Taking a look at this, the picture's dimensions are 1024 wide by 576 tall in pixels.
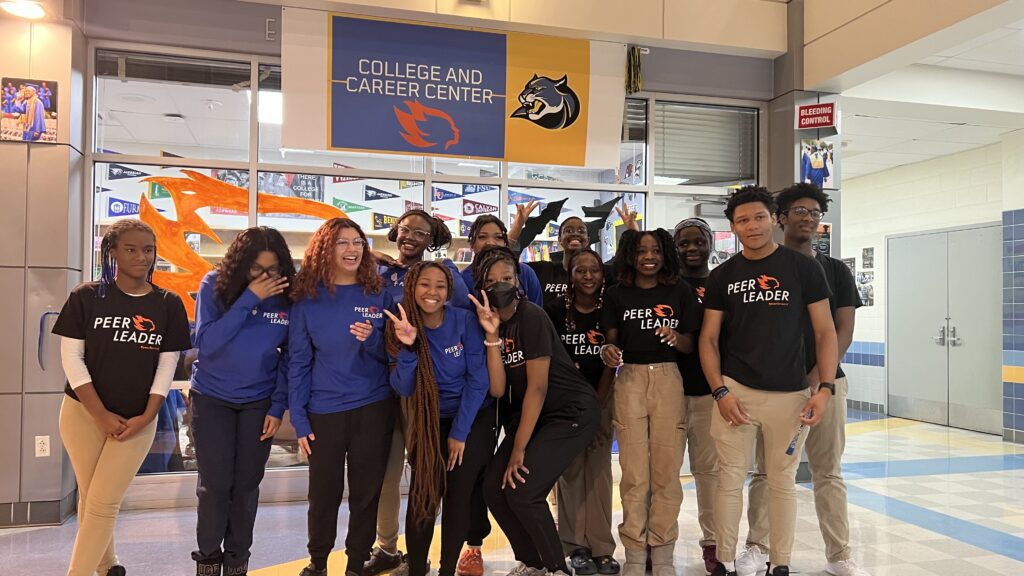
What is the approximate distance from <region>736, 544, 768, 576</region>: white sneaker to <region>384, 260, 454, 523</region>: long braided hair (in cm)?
152

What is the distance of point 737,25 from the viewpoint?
5.26 metres

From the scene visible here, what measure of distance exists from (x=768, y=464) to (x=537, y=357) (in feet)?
3.84

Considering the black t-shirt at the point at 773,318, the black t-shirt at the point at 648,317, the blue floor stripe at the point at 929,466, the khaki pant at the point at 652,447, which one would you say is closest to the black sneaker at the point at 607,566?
the khaki pant at the point at 652,447

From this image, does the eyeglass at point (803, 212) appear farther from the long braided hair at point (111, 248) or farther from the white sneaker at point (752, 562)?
the long braided hair at point (111, 248)

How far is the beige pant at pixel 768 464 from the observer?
2.95 meters

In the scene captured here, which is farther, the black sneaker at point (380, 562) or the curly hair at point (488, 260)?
the black sneaker at point (380, 562)

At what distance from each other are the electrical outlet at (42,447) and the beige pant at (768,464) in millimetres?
4039

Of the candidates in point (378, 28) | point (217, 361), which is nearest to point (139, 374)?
point (217, 361)

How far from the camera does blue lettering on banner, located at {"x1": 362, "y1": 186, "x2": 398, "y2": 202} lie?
197 inches

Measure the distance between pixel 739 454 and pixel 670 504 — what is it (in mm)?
414

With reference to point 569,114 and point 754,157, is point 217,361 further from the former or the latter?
point 754,157

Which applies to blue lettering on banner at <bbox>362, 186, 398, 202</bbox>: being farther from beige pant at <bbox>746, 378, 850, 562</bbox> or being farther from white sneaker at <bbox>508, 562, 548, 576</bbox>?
beige pant at <bbox>746, 378, 850, 562</bbox>

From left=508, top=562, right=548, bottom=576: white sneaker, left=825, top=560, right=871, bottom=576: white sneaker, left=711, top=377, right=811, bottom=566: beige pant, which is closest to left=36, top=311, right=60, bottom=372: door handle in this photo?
left=508, top=562, right=548, bottom=576: white sneaker

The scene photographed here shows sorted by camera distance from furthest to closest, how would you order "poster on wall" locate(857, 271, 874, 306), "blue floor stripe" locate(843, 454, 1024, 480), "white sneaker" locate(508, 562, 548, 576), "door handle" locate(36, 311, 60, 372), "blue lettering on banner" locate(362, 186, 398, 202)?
"poster on wall" locate(857, 271, 874, 306)
"blue floor stripe" locate(843, 454, 1024, 480)
"blue lettering on banner" locate(362, 186, 398, 202)
"door handle" locate(36, 311, 60, 372)
"white sneaker" locate(508, 562, 548, 576)
